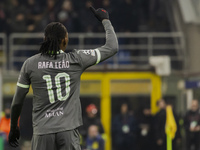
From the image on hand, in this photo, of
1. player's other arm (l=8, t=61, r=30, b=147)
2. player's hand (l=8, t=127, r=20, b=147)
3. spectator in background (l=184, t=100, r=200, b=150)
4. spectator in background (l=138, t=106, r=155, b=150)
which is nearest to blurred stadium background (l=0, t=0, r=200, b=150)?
spectator in background (l=138, t=106, r=155, b=150)

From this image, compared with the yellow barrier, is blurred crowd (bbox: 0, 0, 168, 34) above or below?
above

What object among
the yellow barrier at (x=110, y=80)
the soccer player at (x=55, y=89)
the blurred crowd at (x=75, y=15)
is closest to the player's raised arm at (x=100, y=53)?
the soccer player at (x=55, y=89)

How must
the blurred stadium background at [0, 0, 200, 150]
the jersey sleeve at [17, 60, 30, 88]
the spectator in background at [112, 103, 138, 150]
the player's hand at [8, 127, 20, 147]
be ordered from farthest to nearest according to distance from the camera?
the blurred stadium background at [0, 0, 200, 150] < the spectator in background at [112, 103, 138, 150] < the player's hand at [8, 127, 20, 147] < the jersey sleeve at [17, 60, 30, 88]

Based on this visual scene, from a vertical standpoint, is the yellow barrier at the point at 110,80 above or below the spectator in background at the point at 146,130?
above

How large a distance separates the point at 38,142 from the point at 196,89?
13215 millimetres

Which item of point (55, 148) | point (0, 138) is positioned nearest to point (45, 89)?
point (55, 148)

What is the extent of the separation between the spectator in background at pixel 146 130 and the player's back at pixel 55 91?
11772mm

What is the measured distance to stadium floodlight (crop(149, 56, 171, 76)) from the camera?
18016mm

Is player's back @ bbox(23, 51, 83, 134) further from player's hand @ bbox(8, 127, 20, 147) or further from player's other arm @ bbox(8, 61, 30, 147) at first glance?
player's hand @ bbox(8, 127, 20, 147)

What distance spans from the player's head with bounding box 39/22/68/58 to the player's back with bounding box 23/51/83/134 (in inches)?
2.5

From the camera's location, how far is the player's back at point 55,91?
532cm

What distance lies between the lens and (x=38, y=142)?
531 cm

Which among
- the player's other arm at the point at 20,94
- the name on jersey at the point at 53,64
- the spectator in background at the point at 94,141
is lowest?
the spectator in background at the point at 94,141

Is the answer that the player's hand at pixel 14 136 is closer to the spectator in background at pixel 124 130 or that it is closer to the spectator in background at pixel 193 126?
the spectator in background at pixel 193 126
